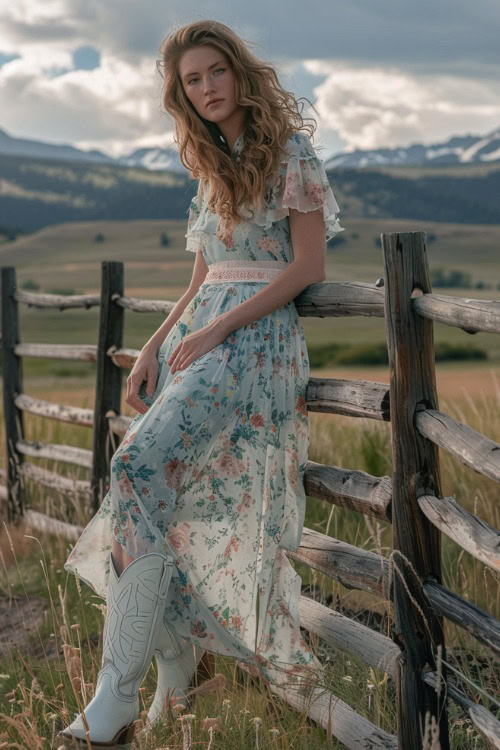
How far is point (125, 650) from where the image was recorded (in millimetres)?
2293

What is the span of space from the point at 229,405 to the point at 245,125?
89 cm

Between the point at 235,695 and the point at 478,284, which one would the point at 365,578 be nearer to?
the point at 235,695

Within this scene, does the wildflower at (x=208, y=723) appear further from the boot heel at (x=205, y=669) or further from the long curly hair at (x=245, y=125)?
the long curly hair at (x=245, y=125)

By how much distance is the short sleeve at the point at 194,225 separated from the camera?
2.98 meters

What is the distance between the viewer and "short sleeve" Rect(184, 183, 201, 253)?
9.79ft

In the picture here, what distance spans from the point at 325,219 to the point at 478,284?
80.0 m

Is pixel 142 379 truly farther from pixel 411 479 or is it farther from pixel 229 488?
pixel 411 479

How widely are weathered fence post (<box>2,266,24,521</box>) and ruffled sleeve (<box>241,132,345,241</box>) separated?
14.2 ft

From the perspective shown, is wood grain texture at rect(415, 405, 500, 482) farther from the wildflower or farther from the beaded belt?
the wildflower

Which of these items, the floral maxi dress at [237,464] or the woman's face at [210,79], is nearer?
the floral maxi dress at [237,464]

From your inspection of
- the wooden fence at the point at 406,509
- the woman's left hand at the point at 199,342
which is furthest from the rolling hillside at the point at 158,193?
the woman's left hand at the point at 199,342

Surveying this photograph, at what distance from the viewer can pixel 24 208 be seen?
197 meters

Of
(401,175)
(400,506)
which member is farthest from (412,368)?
(401,175)

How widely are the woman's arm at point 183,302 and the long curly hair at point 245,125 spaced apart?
0.24 m
